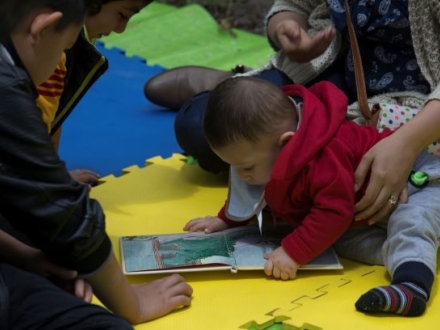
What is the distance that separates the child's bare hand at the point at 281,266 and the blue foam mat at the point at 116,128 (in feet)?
2.19

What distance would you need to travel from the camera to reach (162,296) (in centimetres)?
133

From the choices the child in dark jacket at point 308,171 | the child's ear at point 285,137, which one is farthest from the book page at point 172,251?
the child's ear at point 285,137


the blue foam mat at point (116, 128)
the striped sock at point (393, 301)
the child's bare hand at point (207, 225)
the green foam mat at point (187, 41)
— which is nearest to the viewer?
the striped sock at point (393, 301)

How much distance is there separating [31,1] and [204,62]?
1.73 meters

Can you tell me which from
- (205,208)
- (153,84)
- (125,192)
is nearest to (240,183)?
(205,208)

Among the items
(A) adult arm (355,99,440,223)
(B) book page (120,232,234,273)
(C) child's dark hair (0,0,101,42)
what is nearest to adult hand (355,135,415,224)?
(A) adult arm (355,99,440,223)

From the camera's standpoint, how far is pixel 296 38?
178cm

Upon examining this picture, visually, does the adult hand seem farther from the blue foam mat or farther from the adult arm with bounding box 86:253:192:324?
the blue foam mat

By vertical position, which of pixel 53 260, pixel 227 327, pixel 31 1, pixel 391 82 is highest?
pixel 31 1

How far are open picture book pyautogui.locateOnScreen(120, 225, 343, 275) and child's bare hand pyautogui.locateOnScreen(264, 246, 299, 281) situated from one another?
0.02m

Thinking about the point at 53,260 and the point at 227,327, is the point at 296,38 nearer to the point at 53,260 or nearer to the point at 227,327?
the point at 227,327

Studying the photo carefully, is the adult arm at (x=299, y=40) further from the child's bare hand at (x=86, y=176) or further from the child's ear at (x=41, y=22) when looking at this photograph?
the child's ear at (x=41, y=22)

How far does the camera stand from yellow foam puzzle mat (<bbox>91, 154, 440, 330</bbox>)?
4.27 ft

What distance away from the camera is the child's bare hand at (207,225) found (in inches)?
63.4
